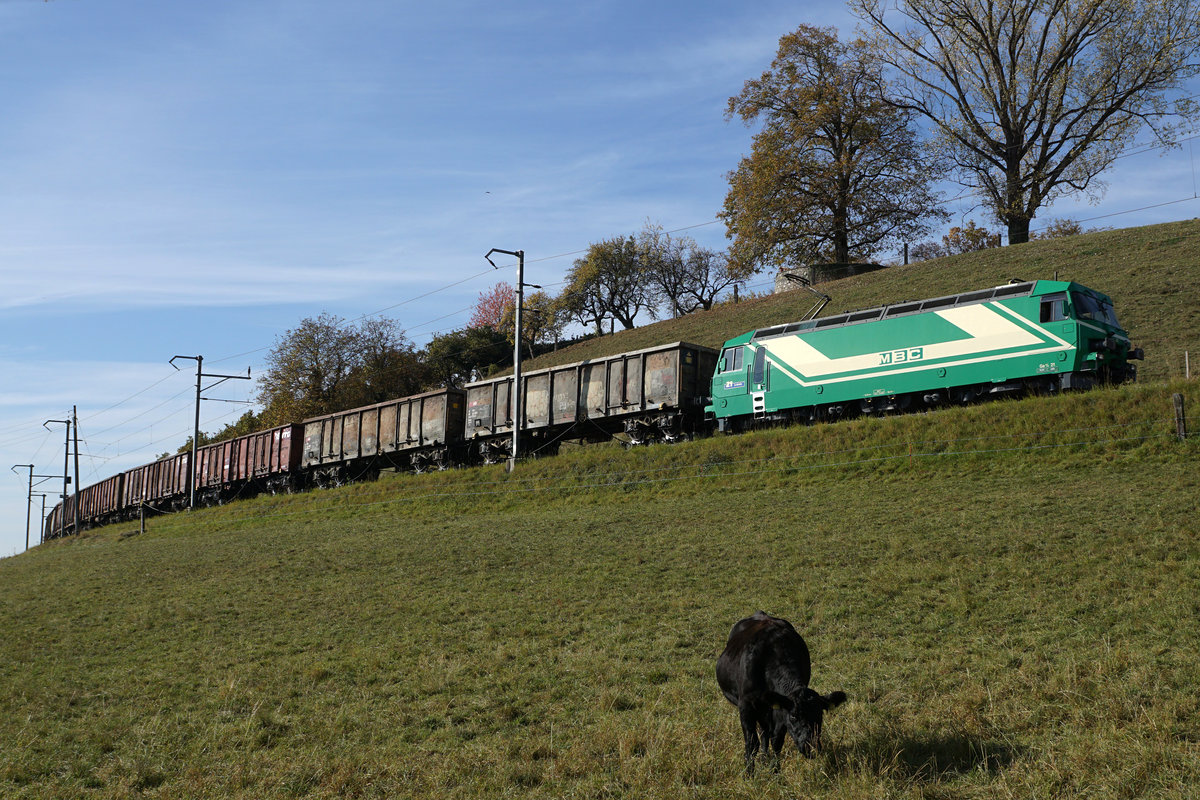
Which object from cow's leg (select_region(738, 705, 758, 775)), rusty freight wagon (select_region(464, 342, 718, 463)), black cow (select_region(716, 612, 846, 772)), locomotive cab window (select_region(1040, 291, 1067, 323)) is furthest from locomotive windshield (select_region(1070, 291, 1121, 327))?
cow's leg (select_region(738, 705, 758, 775))

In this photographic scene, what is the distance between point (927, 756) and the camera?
5895 mm

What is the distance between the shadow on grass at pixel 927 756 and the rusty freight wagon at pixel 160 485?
165 feet

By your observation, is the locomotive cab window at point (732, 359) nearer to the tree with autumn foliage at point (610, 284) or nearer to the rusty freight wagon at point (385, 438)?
the rusty freight wagon at point (385, 438)

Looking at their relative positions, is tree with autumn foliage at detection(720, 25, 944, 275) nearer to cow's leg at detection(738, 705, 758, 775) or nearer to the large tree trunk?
the large tree trunk

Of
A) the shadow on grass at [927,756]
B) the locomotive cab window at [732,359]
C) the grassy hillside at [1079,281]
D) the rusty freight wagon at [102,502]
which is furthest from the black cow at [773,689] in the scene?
the rusty freight wagon at [102,502]

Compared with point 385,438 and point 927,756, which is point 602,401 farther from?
point 927,756

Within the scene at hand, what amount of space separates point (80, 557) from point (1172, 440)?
100.0 feet

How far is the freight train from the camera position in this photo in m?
20.7

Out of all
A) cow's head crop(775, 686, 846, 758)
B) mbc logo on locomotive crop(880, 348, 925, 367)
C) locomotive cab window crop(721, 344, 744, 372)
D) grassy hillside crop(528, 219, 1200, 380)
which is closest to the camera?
cow's head crop(775, 686, 846, 758)

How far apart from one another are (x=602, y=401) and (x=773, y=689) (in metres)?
23.6

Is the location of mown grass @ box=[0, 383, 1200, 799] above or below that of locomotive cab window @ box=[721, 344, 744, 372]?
below

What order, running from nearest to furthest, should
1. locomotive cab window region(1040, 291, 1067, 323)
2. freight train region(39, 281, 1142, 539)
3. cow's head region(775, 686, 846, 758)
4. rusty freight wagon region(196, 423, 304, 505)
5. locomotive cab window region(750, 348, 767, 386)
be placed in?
1. cow's head region(775, 686, 846, 758)
2. locomotive cab window region(1040, 291, 1067, 323)
3. freight train region(39, 281, 1142, 539)
4. locomotive cab window region(750, 348, 767, 386)
5. rusty freight wagon region(196, 423, 304, 505)

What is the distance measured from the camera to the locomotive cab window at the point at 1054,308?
2017 cm

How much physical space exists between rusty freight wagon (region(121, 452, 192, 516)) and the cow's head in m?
50.4
